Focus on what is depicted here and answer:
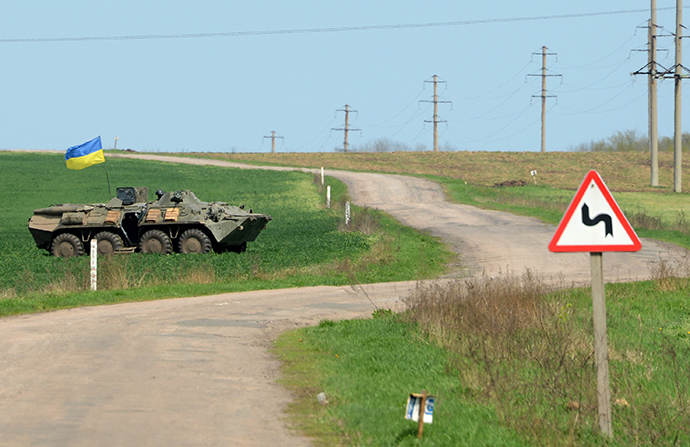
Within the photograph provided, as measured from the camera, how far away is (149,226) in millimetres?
28062

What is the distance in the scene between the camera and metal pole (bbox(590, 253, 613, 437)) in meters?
6.89

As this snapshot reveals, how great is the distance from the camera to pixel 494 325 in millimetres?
10805

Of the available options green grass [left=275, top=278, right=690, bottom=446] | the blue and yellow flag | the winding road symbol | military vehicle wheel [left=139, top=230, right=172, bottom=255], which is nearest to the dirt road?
green grass [left=275, top=278, right=690, bottom=446]

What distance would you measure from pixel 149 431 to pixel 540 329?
6.08 meters

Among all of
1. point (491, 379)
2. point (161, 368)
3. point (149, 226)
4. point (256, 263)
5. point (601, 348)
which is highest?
point (149, 226)

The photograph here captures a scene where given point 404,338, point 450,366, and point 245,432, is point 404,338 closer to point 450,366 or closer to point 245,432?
point 450,366

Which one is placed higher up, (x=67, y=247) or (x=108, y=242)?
(x=108, y=242)

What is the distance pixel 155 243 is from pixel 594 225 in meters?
22.4

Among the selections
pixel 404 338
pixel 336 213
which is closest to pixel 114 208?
pixel 336 213

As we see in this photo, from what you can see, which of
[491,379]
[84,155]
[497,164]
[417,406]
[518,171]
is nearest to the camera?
[417,406]

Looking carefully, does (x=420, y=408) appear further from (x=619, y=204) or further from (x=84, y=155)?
(x=619, y=204)

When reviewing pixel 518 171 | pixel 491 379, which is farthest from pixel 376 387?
pixel 518 171

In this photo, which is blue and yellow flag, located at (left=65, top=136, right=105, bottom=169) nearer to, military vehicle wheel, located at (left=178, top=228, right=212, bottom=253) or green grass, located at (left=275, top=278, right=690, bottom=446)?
military vehicle wheel, located at (left=178, top=228, right=212, bottom=253)

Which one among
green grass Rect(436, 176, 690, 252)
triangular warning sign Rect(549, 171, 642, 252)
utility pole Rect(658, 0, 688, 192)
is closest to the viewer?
triangular warning sign Rect(549, 171, 642, 252)
